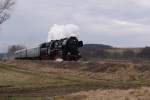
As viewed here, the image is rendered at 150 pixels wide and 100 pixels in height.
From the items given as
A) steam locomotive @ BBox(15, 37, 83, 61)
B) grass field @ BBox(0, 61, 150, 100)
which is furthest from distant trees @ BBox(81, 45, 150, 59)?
grass field @ BBox(0, 61, 150, 100)

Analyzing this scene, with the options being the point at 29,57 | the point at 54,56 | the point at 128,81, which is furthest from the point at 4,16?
the point at 128,81

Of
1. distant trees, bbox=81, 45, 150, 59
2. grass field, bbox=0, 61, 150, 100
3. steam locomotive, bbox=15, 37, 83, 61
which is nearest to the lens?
grass field, bbox=0, 61, 150, 100

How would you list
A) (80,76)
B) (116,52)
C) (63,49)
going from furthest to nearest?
(116,52) → (63,49) → (80,76)

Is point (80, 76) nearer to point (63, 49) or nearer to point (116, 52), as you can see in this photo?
point (63, 49)

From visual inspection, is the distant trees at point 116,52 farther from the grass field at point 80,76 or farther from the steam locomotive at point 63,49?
the grass field at point 80,76

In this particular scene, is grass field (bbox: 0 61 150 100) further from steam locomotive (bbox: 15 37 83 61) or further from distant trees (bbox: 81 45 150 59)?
distant trees (bbox: 81 45 150 59)

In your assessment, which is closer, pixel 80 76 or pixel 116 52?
pixel 80 76

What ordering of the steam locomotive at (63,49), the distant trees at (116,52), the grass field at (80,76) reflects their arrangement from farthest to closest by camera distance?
the distant trees at (116,52), the steam locomotive at (63,49), the grass field at (80,76)

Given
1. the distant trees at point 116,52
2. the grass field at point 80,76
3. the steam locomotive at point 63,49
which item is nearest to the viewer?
the grass field at point 80,76

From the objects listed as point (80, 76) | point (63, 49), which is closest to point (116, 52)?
point (63, 49)

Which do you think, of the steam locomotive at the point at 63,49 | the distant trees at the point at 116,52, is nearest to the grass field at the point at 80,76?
the steam locomotive at the point at 63,49

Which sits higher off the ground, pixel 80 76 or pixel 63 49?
pixel 63 49

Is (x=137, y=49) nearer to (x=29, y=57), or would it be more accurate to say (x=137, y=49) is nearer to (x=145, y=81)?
(x=29, y=57)

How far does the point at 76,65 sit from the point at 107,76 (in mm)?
8642
